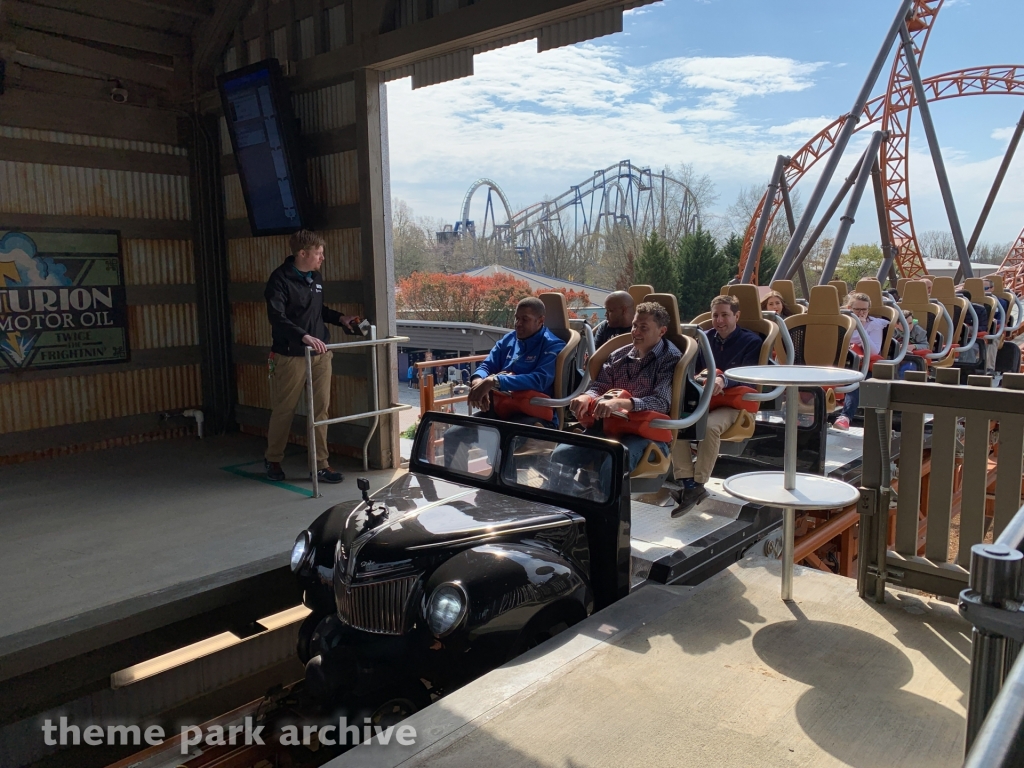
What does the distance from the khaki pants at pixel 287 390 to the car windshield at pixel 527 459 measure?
232cm

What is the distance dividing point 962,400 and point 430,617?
6.56ft

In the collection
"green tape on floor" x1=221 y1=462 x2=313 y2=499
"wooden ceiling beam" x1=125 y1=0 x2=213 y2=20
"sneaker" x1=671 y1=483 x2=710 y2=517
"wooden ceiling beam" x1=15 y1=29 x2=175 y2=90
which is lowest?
"green tape on floor" x1=221 y1=462 x2=313 y2=499

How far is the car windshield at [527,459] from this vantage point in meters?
3.02

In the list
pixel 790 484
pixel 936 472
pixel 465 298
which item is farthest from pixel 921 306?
pixel 465 298

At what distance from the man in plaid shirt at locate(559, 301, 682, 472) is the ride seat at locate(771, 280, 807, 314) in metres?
3.38

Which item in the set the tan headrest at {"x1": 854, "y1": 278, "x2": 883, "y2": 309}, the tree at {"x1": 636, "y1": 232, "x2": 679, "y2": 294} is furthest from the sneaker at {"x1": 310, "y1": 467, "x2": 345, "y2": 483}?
the tree at {"x1": 636, "y1": 232, "x2": 679, "y2": 294}

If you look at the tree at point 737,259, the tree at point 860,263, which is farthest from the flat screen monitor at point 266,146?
the tree at point 860,263

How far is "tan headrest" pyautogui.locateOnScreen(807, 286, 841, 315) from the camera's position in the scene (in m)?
6.13

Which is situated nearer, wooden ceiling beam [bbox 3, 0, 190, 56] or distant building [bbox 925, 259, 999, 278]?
wooden ceiling beam [bbox 3, 0, 190, 56]

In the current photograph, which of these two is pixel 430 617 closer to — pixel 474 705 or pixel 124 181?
pixel 474 705

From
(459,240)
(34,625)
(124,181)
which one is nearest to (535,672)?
(34,625)

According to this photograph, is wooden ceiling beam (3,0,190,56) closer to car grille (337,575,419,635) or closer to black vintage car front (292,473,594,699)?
black vintage car front (292,473,594,699)

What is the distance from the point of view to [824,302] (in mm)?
6199

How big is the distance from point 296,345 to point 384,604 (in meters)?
3.25
